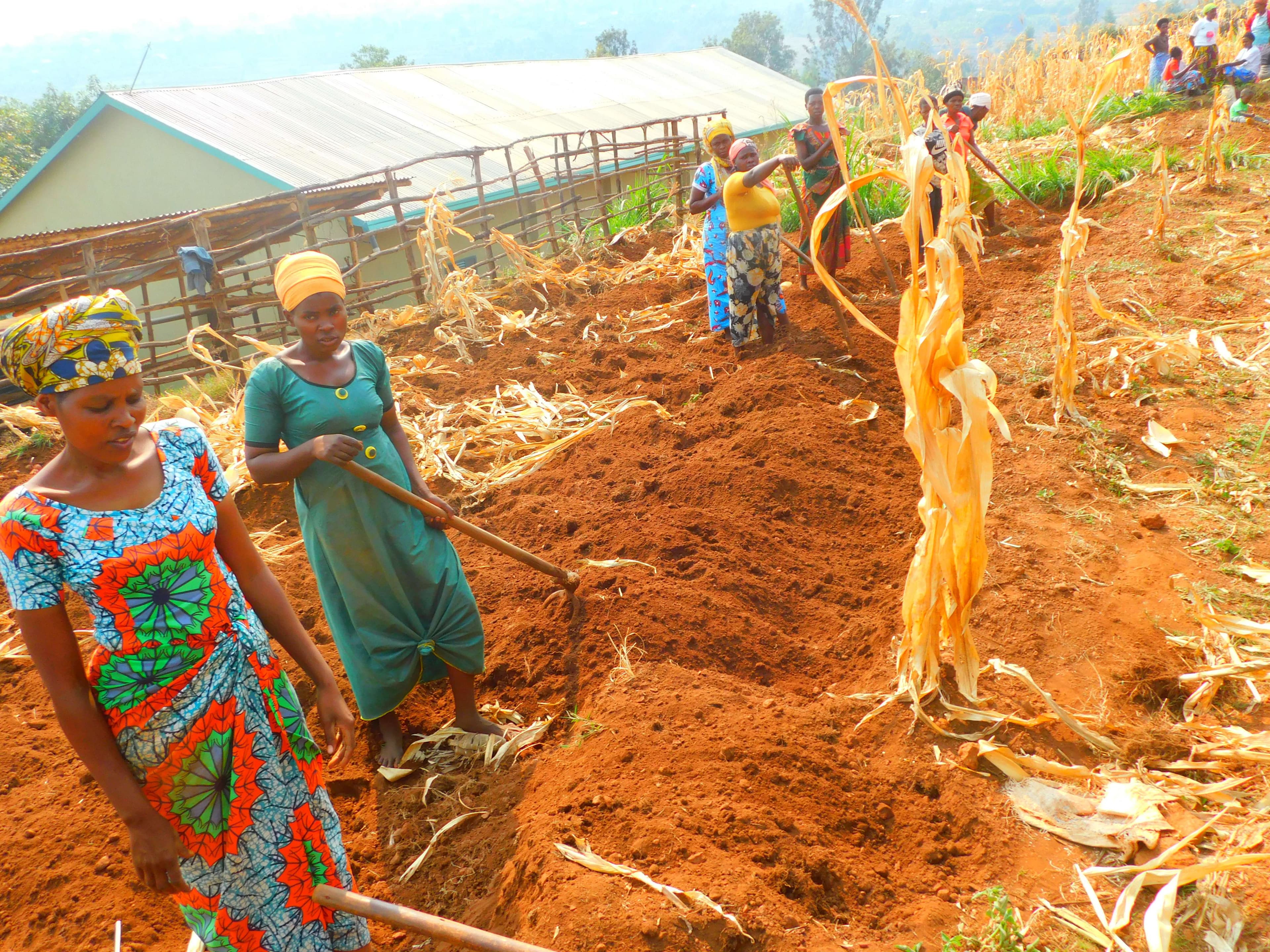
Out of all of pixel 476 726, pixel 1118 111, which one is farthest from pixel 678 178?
pixel 476 726

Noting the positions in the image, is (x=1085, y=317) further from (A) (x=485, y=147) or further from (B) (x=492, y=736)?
(A) (x=485, y=147)

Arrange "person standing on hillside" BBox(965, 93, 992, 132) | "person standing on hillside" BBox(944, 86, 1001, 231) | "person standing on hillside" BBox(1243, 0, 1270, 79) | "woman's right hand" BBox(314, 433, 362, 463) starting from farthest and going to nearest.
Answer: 1. "person standing on hillside" BBox(1243, 0, 1270, 79)
2. "person standing on hillside" BBox(965, 93, 992, 132)
3. "person standing on hillside" BBox(944, 86, 1001, 231)
4. "woman's right hand" BBox(314, 433, 362, 463)

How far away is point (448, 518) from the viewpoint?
2.89 meters

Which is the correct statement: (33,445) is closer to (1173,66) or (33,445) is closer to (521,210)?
(521,210)

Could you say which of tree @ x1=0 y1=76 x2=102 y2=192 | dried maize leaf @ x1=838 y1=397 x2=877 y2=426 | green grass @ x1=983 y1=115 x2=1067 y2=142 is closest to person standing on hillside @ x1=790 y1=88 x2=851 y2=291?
dried maize leaf @ x1=838 y1=397 x2=877 y2=426

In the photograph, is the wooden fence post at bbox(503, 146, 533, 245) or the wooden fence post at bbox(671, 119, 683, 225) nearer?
the wooden fence post at bbox(503, 146, 533, 245)

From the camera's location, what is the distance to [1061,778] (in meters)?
2.38

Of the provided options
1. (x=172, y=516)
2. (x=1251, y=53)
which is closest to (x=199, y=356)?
(x=172, y=516)

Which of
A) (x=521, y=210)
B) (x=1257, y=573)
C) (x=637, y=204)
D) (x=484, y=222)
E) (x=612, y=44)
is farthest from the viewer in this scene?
(x=612, y=44)

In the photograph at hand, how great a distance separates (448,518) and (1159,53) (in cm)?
1635

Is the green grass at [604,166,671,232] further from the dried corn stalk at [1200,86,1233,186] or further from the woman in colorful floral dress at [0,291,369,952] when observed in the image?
the woman in colorful floral dress at [0,291,369,952]

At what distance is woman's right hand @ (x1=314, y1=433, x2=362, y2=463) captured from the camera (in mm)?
2486

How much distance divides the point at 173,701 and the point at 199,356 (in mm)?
5665

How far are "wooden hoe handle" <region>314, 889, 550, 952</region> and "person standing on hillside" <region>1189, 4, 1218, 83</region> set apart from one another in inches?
621
